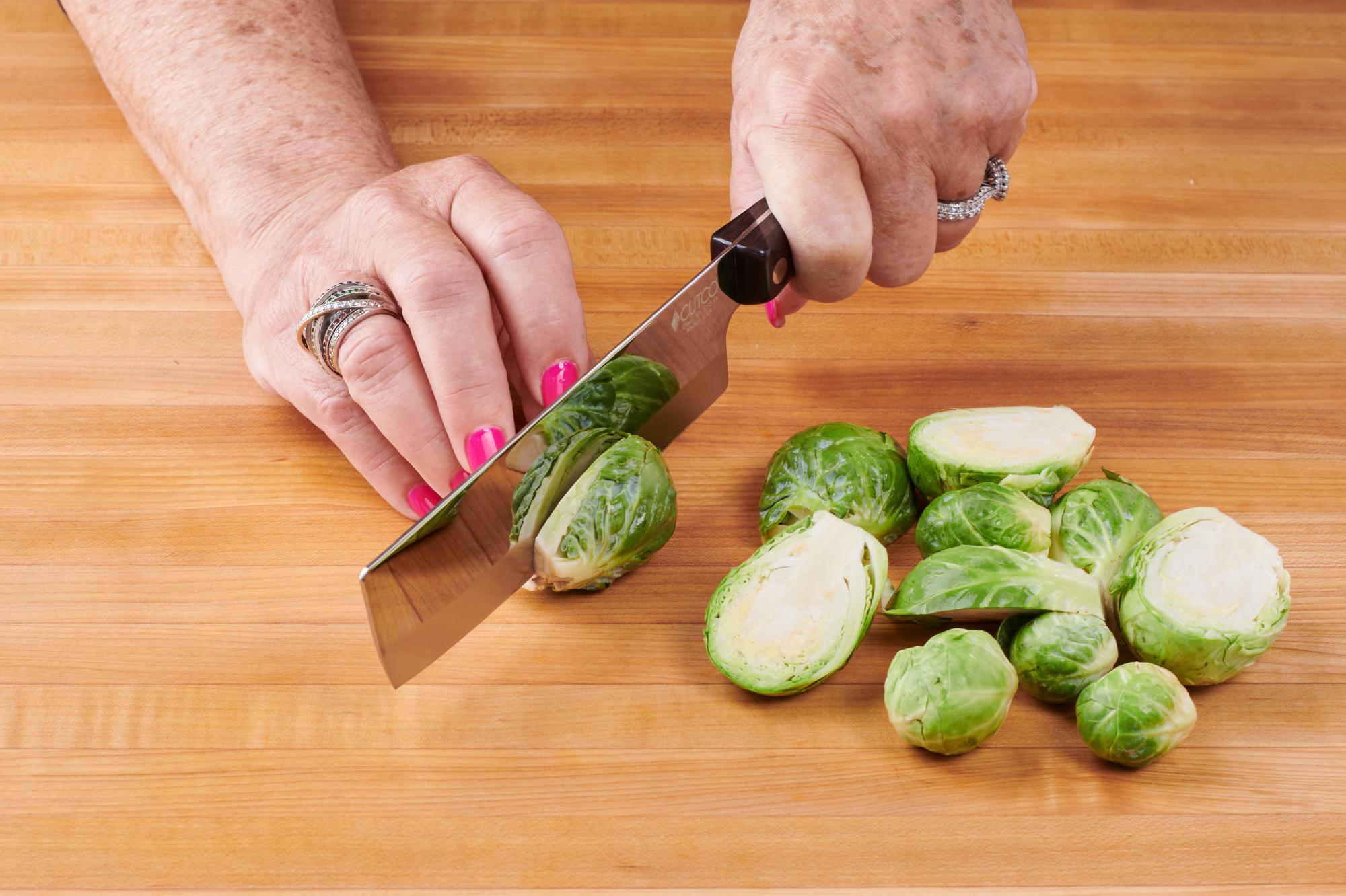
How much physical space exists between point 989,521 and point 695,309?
55 centimetres

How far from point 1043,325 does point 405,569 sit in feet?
4.34

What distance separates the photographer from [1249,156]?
263 cm

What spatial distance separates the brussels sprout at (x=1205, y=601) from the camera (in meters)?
1.56

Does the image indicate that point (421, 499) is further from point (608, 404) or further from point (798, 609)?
point (798, 609)

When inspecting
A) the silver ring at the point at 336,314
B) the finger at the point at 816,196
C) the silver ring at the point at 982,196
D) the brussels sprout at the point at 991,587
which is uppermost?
the finger at the point at 816,196

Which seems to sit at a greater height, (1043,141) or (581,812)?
(1043,141)

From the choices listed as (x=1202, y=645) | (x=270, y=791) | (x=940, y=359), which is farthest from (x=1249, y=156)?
(x=270, y=791)

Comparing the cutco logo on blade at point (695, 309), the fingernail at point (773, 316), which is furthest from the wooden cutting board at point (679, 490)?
the cutco logo on blade at point (695, 309)

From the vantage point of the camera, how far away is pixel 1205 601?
5.16 ft

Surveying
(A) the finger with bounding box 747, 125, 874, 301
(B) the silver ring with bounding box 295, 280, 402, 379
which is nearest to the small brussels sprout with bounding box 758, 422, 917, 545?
(A) the finger with bounding box 747, 125, 874, 301

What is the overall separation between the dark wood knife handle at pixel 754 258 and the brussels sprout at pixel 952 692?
1.95 feet

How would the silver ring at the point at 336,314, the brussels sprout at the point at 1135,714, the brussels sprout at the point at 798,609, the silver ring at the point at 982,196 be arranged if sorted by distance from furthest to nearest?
1. the silver ring at the point at 982,196
2. the silver ring at the point at 336,314
3. the brussels sprout at the point at 798,609
4. the brussels sprout at the point at 1135,714

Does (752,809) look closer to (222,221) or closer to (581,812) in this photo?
(581,812)

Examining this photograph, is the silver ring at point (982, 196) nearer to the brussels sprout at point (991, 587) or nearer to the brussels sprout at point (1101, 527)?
the brussels sprout at point (1101, 527)
